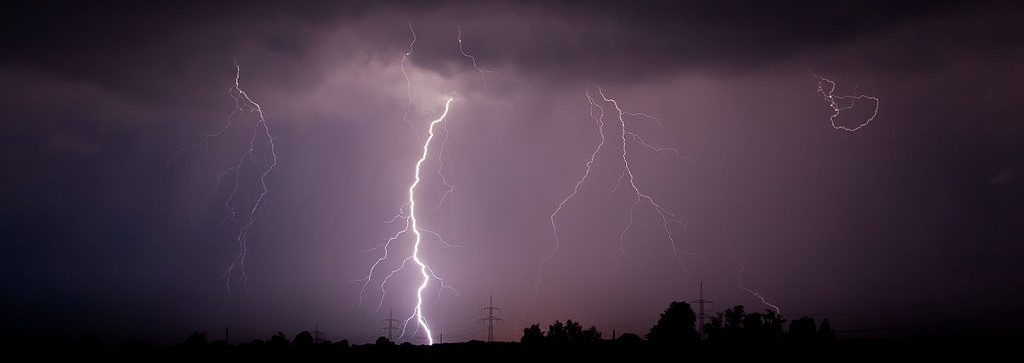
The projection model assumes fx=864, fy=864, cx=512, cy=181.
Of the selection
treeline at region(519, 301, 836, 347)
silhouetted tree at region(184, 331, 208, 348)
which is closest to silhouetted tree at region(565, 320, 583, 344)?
treeline at region(519, 301, 836, 347)

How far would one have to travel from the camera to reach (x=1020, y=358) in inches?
1072

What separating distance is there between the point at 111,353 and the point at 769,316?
5024 cm

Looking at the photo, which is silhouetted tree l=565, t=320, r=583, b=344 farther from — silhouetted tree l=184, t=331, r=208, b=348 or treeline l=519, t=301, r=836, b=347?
silhouetted tree l=184, t=331, r=208, b=348

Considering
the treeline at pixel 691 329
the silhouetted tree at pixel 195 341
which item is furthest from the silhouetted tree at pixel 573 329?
the silhouetted tree at pixel 195 341

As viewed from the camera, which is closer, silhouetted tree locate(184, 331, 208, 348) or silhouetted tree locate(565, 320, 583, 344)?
silhouetted tree locate(184, 331, 208, 348)

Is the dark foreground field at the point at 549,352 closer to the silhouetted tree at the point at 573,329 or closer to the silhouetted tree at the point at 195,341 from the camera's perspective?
the silhouetted tree at the point at 195,341

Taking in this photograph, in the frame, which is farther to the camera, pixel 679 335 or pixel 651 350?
pixel 679 335

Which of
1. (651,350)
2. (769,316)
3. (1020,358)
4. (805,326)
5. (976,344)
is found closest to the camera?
(1020,358)

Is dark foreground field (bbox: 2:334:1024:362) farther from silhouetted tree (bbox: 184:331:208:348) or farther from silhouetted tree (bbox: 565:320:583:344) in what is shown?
silhouetted tree (bbox: 565:320:583:344)

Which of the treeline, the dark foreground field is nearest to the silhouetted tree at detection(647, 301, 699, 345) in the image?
the treeline

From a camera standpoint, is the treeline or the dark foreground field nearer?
the dark foreground field

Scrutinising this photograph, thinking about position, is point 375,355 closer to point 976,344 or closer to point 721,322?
point 976,344

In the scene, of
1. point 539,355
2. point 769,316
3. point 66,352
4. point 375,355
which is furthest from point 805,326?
point 66,352

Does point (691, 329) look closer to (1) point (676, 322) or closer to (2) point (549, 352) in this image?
(1) point (676, 322)
